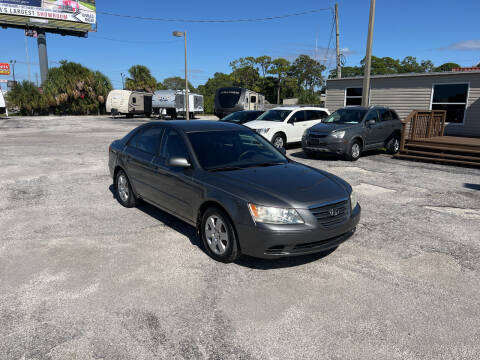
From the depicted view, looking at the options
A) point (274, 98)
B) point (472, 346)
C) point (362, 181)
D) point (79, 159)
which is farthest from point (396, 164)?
point (274, 98)

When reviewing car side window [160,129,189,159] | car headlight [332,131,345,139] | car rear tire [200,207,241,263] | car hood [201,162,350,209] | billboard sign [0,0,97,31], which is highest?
billboard sign [0,0,97,31]

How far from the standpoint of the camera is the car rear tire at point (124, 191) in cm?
612

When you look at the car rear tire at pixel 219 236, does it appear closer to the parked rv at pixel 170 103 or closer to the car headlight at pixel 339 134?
the car headlight at pixel 339 134

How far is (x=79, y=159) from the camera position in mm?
11586

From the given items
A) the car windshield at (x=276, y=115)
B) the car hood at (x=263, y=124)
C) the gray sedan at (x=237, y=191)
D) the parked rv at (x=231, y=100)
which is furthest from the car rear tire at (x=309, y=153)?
the parked rv at (x=231, y=100)

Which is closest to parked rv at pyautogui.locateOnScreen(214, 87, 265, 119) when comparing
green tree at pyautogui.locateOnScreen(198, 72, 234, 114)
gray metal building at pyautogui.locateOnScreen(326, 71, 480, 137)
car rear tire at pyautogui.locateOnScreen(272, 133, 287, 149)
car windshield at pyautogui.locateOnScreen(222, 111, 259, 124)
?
gray metal building at pyautogui.locateOnScreen(326, 71, 480, 137)

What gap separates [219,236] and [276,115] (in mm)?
10509

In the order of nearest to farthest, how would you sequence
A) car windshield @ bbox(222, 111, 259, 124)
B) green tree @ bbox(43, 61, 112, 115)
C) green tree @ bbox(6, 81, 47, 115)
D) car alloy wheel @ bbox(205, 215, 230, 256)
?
car alloy wheel @ bbox(205, 215, 230, 256), car windshield @ bbox(222, 111, 259, 124), green tree @ bbox(6, 81, 47, 115), green tree @ bbox(43, 61, 112, 115)

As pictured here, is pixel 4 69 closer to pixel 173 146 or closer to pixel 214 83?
pixel 214 83

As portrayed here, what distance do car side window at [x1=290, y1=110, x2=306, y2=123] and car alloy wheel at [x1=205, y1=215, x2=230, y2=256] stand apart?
33.3 feet

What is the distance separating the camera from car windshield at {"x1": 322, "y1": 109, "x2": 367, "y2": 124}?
39.7 ft

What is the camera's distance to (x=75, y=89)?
4138 centimetres

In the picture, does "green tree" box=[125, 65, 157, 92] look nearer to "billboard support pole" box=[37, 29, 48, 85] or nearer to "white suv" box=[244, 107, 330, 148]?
"billboard support pole" box=[37, 29, 48, 85]

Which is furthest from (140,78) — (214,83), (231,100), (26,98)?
(214,83)
